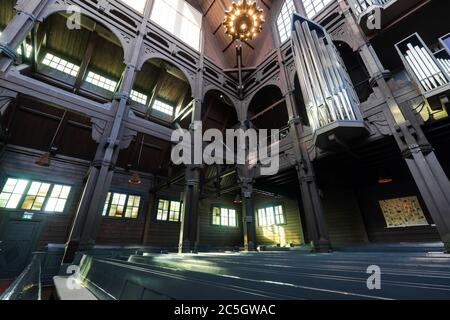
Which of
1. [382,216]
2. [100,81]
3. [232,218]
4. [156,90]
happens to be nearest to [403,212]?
[382,216]

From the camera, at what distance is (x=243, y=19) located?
940 cm

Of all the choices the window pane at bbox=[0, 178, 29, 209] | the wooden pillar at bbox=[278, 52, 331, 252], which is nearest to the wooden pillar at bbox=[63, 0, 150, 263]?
the window pane at bbox=[0, 178, 29, 209]

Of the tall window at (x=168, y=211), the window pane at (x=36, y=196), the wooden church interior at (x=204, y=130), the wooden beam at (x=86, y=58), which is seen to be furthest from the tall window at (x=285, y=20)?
the window pane at (x=36, y=196)

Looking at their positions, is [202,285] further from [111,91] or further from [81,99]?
[111,91]

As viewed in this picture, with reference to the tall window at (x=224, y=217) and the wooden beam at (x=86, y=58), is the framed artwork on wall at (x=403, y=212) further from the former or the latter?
the wooden beam at (x=86, y=58)

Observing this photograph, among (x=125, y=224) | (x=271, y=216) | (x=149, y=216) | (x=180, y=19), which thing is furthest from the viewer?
(x=271, y=216)

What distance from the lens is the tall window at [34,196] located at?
7711 mm

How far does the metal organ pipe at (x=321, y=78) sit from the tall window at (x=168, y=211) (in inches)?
348

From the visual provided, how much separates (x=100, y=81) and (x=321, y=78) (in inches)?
426

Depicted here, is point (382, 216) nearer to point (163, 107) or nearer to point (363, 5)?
point (363, 5)

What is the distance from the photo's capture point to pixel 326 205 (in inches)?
382

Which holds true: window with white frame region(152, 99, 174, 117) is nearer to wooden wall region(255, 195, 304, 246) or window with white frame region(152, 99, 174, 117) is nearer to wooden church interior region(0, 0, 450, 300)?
wooden church interior region(0, 0, 450, 300)
